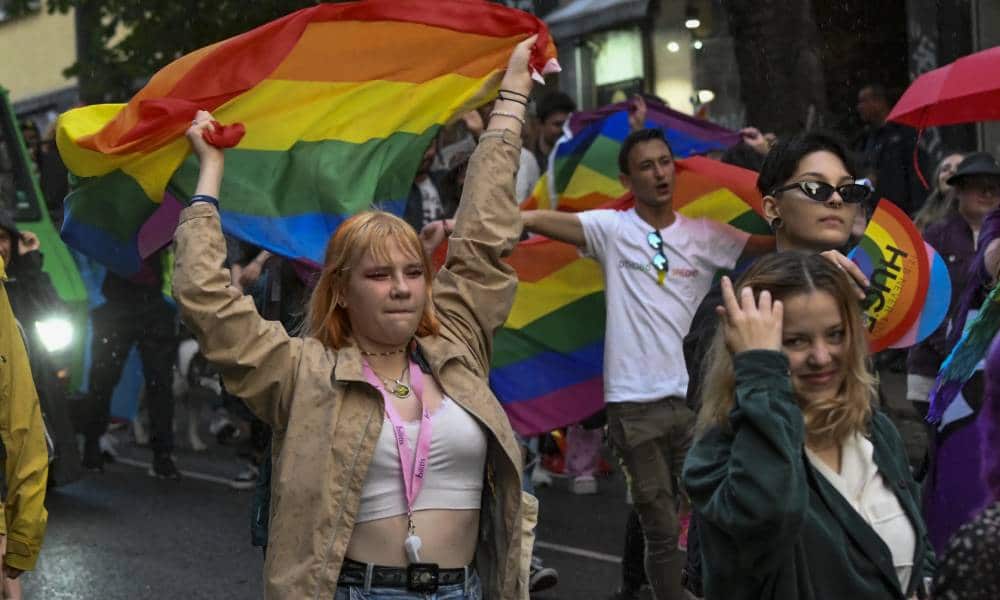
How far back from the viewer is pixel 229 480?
1159cm

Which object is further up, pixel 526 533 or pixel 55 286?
pixel 55 286

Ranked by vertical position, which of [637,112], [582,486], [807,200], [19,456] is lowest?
[582,486]

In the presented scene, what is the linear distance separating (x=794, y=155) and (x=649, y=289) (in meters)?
2.06

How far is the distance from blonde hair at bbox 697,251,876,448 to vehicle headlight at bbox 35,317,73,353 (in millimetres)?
8204

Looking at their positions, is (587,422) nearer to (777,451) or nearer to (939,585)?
(777,451)

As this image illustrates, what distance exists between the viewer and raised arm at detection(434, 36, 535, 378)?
177 inches

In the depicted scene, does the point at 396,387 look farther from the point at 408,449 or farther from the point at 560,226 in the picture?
the point at 560,226

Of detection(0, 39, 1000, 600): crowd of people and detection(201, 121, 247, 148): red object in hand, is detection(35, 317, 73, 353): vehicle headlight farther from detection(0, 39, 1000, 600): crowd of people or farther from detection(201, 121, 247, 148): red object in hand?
detection(201, 121, 247, 148): red object in hand

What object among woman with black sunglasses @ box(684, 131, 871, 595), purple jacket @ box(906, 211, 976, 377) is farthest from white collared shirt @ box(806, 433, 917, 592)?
purple jacket @ box(906, 211, 976, 377)

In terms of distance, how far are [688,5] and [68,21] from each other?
614 inches

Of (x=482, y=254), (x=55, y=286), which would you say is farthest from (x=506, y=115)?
(x=55, y=286)

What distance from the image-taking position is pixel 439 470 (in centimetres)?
411

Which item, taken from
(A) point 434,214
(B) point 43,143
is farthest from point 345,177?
(B) point 43,143

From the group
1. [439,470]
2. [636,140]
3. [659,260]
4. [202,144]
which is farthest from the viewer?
[636,140]
